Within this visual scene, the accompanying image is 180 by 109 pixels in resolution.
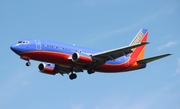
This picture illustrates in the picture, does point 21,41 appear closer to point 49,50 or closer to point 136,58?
point 49,50

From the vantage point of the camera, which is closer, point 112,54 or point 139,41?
point 112,54

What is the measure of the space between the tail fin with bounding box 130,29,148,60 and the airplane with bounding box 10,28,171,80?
1.22 feet

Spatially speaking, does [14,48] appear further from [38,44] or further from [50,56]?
[50,56]

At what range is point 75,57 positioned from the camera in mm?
66062

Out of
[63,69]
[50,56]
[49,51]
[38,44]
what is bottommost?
[50,56]

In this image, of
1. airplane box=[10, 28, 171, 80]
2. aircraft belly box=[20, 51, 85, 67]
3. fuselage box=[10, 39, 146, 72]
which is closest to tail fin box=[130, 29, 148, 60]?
airplane box=[10, 28, 171, 80]

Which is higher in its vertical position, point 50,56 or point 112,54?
point 112,54

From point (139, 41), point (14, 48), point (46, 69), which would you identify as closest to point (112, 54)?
point (46, 69)

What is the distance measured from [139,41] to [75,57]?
17992 mm

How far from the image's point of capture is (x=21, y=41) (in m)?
64.6

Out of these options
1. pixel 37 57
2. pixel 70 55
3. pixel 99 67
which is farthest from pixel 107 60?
pixel 37 57

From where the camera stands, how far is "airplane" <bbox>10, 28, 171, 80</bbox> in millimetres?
64000

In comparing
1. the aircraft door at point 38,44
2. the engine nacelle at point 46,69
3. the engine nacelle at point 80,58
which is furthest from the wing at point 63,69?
the aircraft door at point 38,44

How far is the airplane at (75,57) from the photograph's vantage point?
64.0 m
